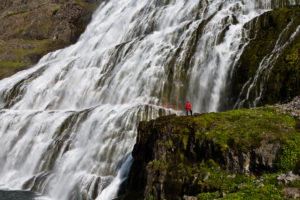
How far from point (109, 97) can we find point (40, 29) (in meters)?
55.0

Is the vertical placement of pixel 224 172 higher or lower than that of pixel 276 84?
lower

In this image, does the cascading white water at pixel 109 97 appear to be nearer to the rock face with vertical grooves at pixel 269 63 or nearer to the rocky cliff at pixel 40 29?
the rock face with vertical grooves at pixel 269 63

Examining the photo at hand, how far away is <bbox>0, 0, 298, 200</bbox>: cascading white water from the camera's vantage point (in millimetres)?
21797

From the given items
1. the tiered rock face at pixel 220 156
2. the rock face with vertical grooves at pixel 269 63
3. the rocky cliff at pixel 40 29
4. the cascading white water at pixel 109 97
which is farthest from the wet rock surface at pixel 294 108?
the rocky cliff at pixel 40 29

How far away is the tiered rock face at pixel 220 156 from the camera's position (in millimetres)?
10711

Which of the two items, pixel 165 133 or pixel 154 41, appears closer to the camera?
pixel 165 133

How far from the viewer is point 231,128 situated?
1274cm

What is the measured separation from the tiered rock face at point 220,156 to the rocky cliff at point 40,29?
5492cm

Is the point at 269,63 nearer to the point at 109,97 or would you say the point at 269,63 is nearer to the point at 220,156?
the point at 220,156

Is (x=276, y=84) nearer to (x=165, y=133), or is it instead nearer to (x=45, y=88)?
(x=165, y=133)

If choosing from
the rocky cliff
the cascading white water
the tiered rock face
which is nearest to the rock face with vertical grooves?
the cascading white water

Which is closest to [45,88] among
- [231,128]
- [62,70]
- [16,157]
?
[62,70]

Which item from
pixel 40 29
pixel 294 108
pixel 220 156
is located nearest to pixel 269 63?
pixel 294 108

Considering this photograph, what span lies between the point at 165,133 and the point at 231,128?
3098 mm
